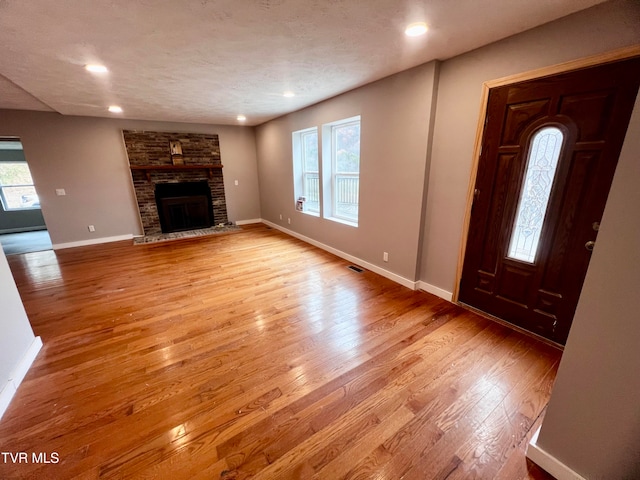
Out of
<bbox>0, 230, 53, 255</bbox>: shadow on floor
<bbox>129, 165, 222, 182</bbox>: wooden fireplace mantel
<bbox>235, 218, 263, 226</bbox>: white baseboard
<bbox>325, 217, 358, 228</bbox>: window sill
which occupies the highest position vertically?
<bbox>129, 165, 222, 182</bbox>: wooden fireplace mantel

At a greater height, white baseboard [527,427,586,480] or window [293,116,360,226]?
window [293,116,360,226]

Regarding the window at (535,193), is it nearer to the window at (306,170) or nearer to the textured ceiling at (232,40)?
the textured ceiling at (232,40)

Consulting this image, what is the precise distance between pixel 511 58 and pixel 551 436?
2510mm

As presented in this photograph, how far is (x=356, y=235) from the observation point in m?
3.75

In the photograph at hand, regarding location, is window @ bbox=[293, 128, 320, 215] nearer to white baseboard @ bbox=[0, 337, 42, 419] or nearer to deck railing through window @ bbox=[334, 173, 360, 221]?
deck railing through window @ bbox=[334, 173, 360, 221]

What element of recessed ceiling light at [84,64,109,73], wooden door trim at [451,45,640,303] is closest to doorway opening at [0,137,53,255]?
recessed ceiling light at [84,64,109,73]

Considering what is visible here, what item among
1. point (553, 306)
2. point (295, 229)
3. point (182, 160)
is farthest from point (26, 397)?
point (182, 160)

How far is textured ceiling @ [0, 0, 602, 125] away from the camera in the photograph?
5.14 ft

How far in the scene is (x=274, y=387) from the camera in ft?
5.56

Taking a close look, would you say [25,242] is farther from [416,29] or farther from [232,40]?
[416,29]

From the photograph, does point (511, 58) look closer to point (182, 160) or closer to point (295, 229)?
point (295, 229)

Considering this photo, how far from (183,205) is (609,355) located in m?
6.50

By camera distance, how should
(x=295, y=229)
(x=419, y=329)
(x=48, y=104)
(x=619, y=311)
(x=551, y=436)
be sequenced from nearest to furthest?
(x=619, y=311) < (x=551, y=436) < (x=419, y=329) < (x=48, y=104) < (x=295, y=229)

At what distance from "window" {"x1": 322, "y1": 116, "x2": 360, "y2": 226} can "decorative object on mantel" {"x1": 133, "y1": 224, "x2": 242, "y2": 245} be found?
2.79 meters
